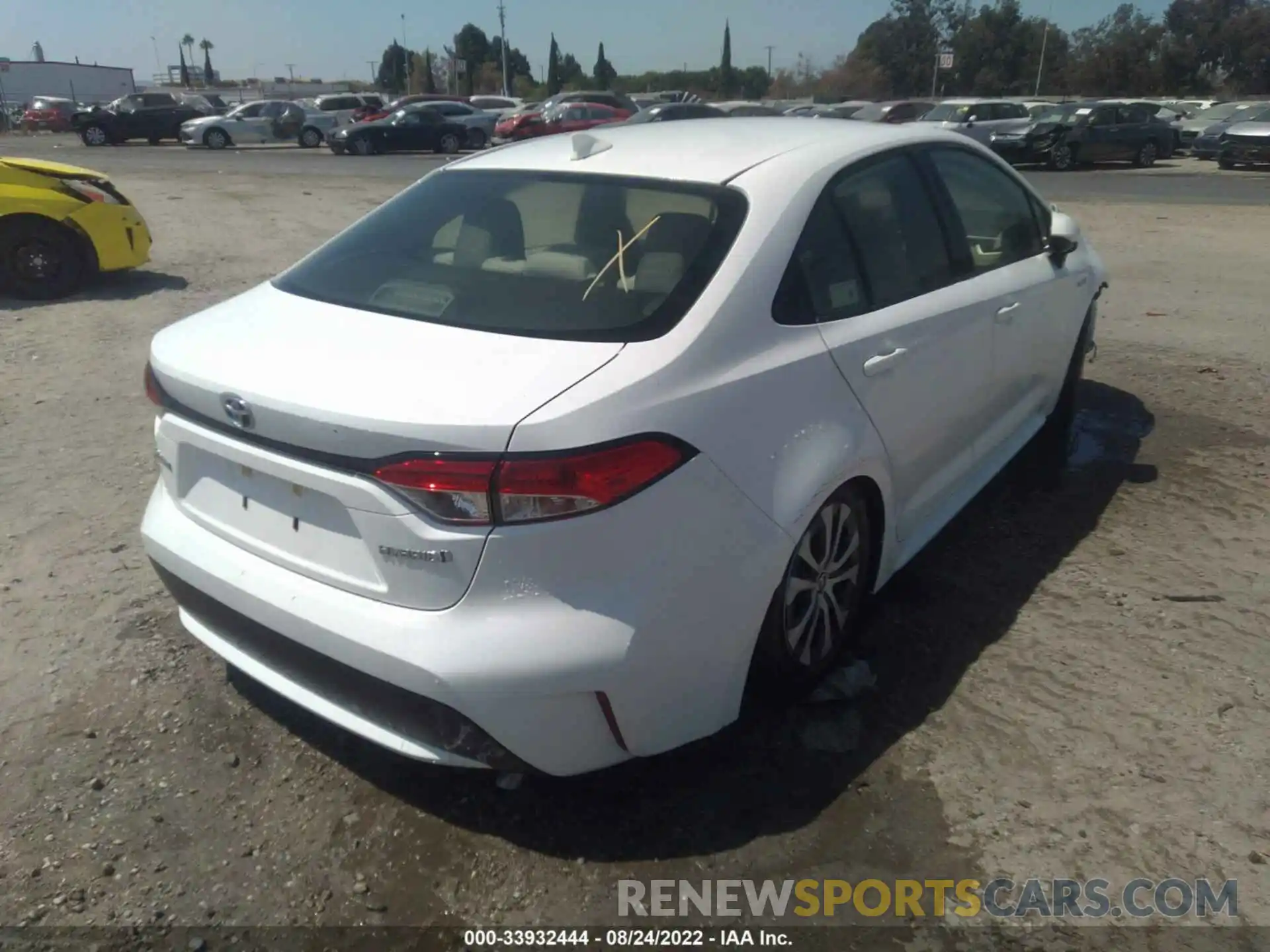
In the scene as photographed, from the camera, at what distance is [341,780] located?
2939 millimetres

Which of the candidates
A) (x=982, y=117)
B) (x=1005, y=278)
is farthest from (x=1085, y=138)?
(x=1005, y=278)

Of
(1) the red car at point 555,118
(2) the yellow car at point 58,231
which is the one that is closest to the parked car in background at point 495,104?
(1) the red car at point 555,118

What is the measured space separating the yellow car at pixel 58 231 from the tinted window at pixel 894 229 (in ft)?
25.7

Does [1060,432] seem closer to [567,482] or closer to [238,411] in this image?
[567,482]

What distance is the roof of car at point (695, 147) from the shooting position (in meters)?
3.16

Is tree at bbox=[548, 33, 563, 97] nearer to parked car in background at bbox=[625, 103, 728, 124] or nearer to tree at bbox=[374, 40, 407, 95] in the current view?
tree at bbox=[374, 40, 407, 95]

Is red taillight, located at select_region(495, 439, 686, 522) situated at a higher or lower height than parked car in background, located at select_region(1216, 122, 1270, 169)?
higher

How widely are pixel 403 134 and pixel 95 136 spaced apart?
41.4 feet

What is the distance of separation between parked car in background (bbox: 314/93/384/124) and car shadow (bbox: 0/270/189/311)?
31575 millimetres

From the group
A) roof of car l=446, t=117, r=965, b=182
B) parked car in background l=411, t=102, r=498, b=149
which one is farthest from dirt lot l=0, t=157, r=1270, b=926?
parked car in background l=411, t=102, r=498, b=149

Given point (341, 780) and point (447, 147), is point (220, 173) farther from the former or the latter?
point (341, 780)

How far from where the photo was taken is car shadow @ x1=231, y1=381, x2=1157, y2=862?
8.98ft

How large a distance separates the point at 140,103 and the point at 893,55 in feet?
173

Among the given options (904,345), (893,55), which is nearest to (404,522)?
(904,345)
